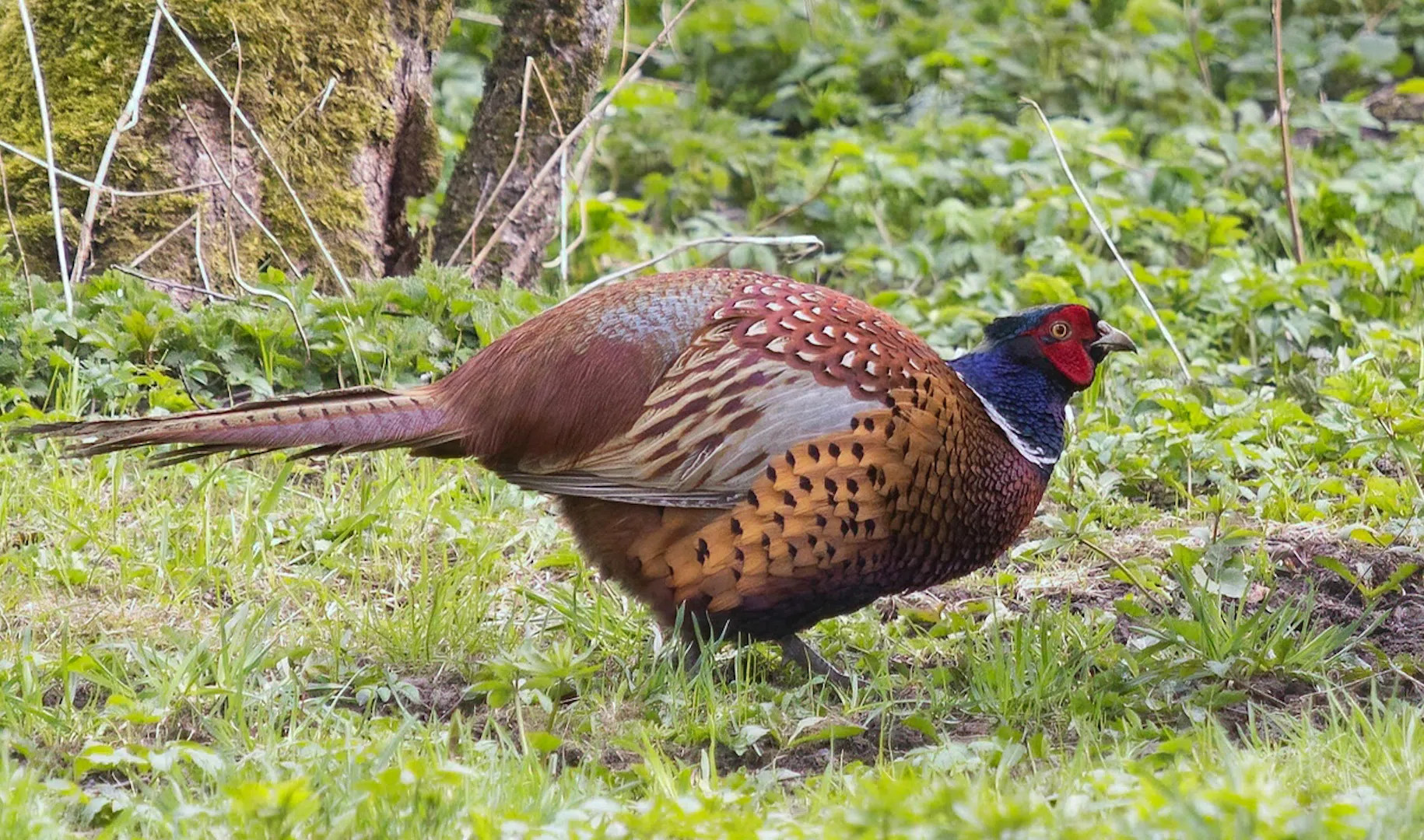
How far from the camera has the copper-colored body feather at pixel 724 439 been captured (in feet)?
12.1

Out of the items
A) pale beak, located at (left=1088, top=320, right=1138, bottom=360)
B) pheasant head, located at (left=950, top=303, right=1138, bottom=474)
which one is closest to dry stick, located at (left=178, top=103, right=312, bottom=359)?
pheasant head, located at (left=950, top=303, right=1138, bottom=474)

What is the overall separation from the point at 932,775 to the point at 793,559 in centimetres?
70

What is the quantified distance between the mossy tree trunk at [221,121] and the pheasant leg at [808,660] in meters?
2.30

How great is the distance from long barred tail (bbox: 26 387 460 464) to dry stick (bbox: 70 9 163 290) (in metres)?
1.42

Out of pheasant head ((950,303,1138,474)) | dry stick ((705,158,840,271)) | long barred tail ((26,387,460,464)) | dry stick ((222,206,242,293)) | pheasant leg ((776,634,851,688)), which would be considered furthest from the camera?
dry stick ((705,158,840,271))

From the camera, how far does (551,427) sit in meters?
3.84

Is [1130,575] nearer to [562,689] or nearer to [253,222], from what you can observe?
[562,689]

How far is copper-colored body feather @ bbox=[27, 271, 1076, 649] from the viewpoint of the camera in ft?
12.1

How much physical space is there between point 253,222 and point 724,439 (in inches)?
91.8

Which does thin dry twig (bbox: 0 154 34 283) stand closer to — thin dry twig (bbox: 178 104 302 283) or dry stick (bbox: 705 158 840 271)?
thin dry twig (bbox: 178 104 302 283)

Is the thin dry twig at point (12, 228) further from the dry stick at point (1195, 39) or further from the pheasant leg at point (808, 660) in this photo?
the dry stick at point (1195, 39)

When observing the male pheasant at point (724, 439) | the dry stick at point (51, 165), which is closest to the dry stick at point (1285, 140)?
the male pheasant at point (724, 439)

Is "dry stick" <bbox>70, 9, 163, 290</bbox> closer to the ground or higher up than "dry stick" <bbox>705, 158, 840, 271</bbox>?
higher up

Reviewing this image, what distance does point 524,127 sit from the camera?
5.79 metres
